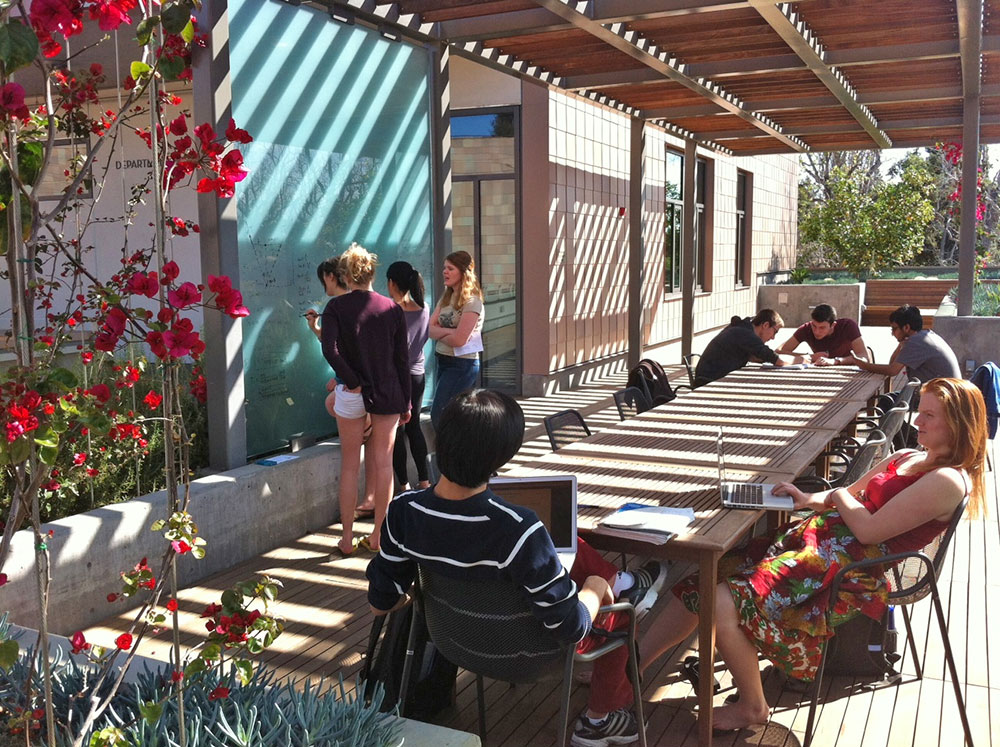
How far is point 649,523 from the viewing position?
3014 millimetres

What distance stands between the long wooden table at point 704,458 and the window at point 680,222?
752 cm

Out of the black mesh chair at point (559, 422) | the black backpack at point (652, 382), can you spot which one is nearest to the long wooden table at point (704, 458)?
the black mesh chair at point (559, 422)

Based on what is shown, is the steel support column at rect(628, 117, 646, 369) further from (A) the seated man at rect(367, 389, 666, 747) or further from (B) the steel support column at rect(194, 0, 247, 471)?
(A) the seated man at rect(367, 389, 666, 747)

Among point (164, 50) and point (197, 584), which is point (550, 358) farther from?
point (164, 50)

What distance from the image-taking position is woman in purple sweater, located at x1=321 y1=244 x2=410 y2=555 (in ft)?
15.7

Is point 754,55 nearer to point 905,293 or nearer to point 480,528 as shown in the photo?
point 480,528

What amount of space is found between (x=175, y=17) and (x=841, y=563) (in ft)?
8.34

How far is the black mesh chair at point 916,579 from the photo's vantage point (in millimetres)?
2916

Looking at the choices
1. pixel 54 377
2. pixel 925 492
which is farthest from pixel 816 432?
pixel 54 377

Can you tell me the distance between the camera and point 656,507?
323 cm

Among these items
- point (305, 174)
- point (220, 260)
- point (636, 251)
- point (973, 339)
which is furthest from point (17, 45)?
point (973, 339)

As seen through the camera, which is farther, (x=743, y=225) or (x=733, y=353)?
(x=743, y=225)

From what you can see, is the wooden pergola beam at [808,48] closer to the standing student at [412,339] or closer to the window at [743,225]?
the standing student at [412,339]

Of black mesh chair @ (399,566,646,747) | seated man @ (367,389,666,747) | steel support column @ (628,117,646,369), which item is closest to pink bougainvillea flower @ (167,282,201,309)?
seated man @ (367,389,666,747)
